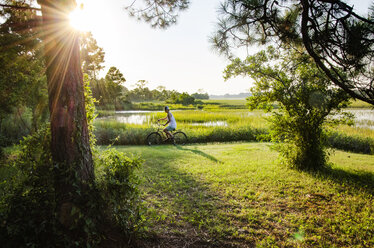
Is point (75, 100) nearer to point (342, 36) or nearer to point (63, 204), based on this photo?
point (63, 204)

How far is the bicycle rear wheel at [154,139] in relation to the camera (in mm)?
10148

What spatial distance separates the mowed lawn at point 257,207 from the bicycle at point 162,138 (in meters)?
4.75

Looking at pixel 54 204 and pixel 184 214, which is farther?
pixel 184 214

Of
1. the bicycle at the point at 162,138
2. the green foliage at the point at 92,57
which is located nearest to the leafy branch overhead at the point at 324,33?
the bicycle at the point at 162,138

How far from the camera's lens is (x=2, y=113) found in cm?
624

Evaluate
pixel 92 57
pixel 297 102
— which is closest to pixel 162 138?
pixel 297 102

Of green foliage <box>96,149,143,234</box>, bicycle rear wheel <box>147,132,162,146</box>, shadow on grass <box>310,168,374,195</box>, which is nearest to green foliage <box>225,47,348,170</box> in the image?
shadow on grass <box>310,168,374,195</box>

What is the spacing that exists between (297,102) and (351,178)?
2068mm

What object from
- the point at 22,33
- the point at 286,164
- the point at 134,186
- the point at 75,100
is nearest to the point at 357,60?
the point at 286,164

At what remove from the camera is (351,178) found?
4.39 meters

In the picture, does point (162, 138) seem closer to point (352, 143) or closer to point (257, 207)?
point (257, 207)

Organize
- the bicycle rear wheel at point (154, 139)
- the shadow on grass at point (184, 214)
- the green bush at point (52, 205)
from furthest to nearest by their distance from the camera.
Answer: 1. the bicycle rear wheel at point (154, 139)
2. the shadow on grass at point (184, 214)
3. the green bush at point (52, 205)

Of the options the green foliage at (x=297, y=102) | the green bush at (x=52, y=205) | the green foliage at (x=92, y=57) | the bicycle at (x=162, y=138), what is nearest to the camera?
the green bush at (x=52, y=205)

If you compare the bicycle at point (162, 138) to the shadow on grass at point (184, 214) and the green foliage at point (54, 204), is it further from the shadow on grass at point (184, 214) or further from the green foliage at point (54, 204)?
the green foliage at point (54, 204)
